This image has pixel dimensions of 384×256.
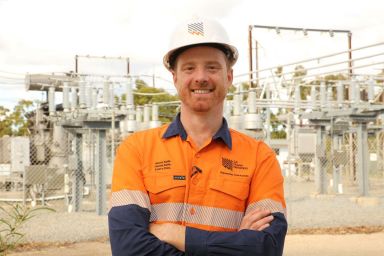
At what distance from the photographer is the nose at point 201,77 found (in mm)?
2342

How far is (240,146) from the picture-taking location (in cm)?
248

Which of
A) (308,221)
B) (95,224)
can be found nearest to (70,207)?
(95,224)

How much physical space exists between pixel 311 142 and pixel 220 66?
71.7ft

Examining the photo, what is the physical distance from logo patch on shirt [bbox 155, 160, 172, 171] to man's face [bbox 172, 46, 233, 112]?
0.25 metres

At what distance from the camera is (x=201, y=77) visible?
7.67 ft

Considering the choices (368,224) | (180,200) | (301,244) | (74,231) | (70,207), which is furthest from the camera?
(70,207)

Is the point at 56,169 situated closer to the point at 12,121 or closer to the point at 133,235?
the point at 133,235

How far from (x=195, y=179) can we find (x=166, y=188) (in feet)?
0.39

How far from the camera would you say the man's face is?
236cm

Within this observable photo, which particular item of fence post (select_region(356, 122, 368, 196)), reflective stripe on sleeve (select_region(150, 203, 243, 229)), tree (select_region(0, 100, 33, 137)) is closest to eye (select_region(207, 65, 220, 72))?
reflective stripe on sleeve (select_region(150, 203, 243, 229))

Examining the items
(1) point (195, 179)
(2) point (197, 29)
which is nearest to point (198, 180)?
(1) point (195, 179)

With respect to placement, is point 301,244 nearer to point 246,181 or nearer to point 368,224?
point 368,224

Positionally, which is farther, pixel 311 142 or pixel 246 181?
pixel 311 142

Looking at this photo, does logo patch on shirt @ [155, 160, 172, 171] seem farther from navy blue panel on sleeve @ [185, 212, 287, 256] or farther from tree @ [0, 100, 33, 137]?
tree @ [0, 100, 33, 137]
